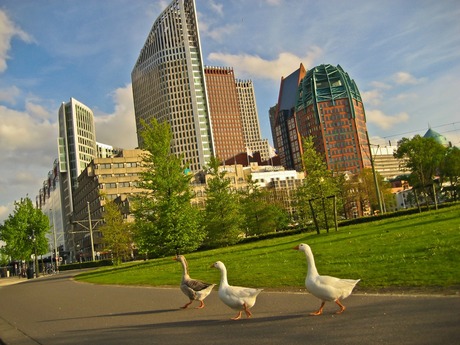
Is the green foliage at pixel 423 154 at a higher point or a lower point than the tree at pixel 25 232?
higher

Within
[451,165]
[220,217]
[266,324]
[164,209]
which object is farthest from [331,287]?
[451,165]

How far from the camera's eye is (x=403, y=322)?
22.1 feet

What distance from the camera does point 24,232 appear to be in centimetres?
5909

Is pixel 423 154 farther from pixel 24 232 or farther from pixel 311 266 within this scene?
pixel 311 266

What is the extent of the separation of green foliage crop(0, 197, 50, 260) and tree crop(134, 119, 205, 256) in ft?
92.8

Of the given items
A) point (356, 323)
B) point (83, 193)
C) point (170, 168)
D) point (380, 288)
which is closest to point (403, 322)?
point (356, 323)

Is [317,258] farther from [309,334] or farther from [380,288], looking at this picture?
[309,334]

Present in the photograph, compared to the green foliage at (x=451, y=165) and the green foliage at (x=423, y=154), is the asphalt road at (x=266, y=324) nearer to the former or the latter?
the green foliage at (x=423, y=154)

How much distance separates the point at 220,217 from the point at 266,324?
132 feet

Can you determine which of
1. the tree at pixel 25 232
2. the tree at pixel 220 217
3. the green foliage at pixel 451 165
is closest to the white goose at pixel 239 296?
the tree at pixel 220 217

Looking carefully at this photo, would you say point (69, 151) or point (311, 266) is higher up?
point (69, 151)

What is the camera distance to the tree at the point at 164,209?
35.6 metres

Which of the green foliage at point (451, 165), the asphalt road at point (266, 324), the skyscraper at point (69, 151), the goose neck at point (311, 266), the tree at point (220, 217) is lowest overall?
the asphalt road at point (266, 324)

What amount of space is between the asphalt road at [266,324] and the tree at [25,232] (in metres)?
50.7
